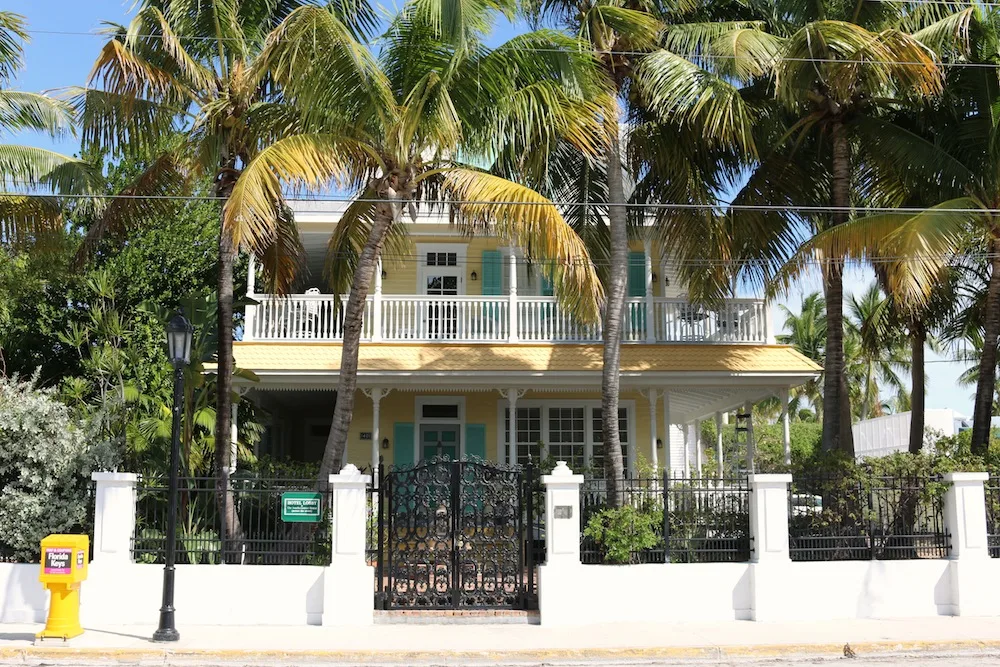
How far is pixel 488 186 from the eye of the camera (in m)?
12.0

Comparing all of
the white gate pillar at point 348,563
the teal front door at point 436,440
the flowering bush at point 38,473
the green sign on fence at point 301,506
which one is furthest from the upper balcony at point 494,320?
the white gate pillar at point 348,563

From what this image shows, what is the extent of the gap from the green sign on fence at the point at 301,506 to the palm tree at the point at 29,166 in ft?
20.6

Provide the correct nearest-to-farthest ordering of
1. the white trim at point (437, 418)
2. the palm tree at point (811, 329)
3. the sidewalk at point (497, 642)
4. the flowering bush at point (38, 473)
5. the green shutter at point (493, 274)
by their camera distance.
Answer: the sidewalk at point (497, 642) < the flowering bush at point (38, 473) < the white trim at point (437, 418) < the green shutter at point (493, 274) < the palm tree at point (811, 329)

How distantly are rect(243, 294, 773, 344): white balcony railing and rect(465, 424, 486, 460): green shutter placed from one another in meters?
2.80

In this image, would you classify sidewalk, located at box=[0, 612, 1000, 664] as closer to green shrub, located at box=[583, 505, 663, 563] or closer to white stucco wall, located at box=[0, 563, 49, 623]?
white stucco wall, located at box=[0, 563, 49, 623]

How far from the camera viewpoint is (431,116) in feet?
39.9

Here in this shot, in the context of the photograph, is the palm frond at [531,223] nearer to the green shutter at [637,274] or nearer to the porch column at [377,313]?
the porch column at [377,313]

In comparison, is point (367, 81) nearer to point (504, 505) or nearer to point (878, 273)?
point (504, 505)

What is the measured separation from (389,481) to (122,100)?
247 inches

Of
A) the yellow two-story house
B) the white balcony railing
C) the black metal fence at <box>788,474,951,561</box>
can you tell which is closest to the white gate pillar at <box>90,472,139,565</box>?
the yellow two-story house

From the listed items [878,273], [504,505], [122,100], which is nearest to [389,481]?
[504,505]

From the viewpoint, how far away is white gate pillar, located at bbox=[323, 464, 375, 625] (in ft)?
36.4

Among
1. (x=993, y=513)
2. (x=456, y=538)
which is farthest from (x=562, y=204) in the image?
(x=993, y=513)

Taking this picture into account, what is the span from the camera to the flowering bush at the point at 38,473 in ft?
37.6
